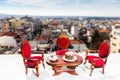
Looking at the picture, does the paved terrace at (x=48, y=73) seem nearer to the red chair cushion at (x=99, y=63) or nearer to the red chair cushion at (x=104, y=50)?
the red chair cushion at (x=99, y=63)

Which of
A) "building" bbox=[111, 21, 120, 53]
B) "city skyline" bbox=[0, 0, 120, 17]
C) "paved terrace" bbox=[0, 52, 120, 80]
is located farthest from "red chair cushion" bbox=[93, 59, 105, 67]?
"city skyline" bbox=[0, 0, 120, 17]

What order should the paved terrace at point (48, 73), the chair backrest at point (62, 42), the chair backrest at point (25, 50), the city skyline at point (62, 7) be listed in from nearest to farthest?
1. the chair backrest at point (25, 50)
2. the paved terrace at point (48, 73)
3. the chair backrest at point (62, 42)
4. the city skyline at point (62, 7)

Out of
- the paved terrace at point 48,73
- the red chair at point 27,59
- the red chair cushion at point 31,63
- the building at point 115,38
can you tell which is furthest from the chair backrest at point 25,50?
the building at point 115,38

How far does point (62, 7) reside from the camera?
6230 millimetres

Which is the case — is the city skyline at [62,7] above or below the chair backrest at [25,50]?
above

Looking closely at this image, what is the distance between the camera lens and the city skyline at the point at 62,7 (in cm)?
609

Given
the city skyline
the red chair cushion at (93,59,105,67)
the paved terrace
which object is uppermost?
the city skyline

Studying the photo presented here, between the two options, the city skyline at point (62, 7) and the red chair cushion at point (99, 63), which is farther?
the city skyline at point (62, 7)

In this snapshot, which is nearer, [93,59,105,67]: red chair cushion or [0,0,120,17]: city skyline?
[93,59,105,67]: red chair cushion

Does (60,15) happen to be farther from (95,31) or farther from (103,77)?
(103,77)

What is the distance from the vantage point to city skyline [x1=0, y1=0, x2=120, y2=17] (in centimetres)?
609

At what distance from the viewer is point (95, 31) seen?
644cm

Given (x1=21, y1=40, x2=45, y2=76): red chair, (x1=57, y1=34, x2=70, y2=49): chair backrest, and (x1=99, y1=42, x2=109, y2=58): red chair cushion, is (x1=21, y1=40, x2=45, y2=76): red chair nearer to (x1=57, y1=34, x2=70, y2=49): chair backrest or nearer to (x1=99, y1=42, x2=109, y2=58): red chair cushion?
(x1=57, y1=34, x2=70, y2=49): chair backrest

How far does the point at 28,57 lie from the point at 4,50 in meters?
2.08
